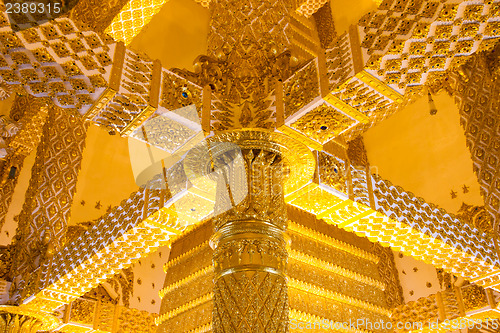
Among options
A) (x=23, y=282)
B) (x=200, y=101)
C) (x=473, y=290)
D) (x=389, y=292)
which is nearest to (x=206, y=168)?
(x=200, y=101)

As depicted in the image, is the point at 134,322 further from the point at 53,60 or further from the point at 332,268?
the point at 53,60

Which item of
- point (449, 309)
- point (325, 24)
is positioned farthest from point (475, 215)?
point (325, 24)

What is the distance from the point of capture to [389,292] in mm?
7598

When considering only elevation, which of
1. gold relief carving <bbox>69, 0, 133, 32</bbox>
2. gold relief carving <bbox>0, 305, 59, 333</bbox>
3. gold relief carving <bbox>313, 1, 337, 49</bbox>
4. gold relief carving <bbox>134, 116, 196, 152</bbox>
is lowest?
gold relief carving <bbox>0, 305, 59, 333</bbox>

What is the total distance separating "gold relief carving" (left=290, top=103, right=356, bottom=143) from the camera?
3408mm

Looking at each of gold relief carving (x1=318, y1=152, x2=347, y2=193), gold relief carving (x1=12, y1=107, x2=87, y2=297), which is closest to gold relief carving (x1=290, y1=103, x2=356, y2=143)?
gold relief carving (x1=318, y1=152, x2=347, y2=193)

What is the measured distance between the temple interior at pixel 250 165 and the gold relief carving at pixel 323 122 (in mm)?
15

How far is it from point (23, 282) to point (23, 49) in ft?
11.2

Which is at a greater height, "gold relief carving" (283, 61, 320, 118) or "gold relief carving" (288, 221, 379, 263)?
"gold relief carving" (288, 221, 379, 263)

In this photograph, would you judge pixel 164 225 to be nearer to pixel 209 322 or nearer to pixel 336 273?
pixel 209 322

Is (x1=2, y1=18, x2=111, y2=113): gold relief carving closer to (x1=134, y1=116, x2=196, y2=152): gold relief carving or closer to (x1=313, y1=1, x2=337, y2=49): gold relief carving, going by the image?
(x1=134, y1=116, x2=196, y2=152): gold relief carving

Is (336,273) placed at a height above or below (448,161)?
below

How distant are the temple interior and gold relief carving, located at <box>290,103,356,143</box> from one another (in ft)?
0.05

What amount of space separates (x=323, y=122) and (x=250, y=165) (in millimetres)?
621
